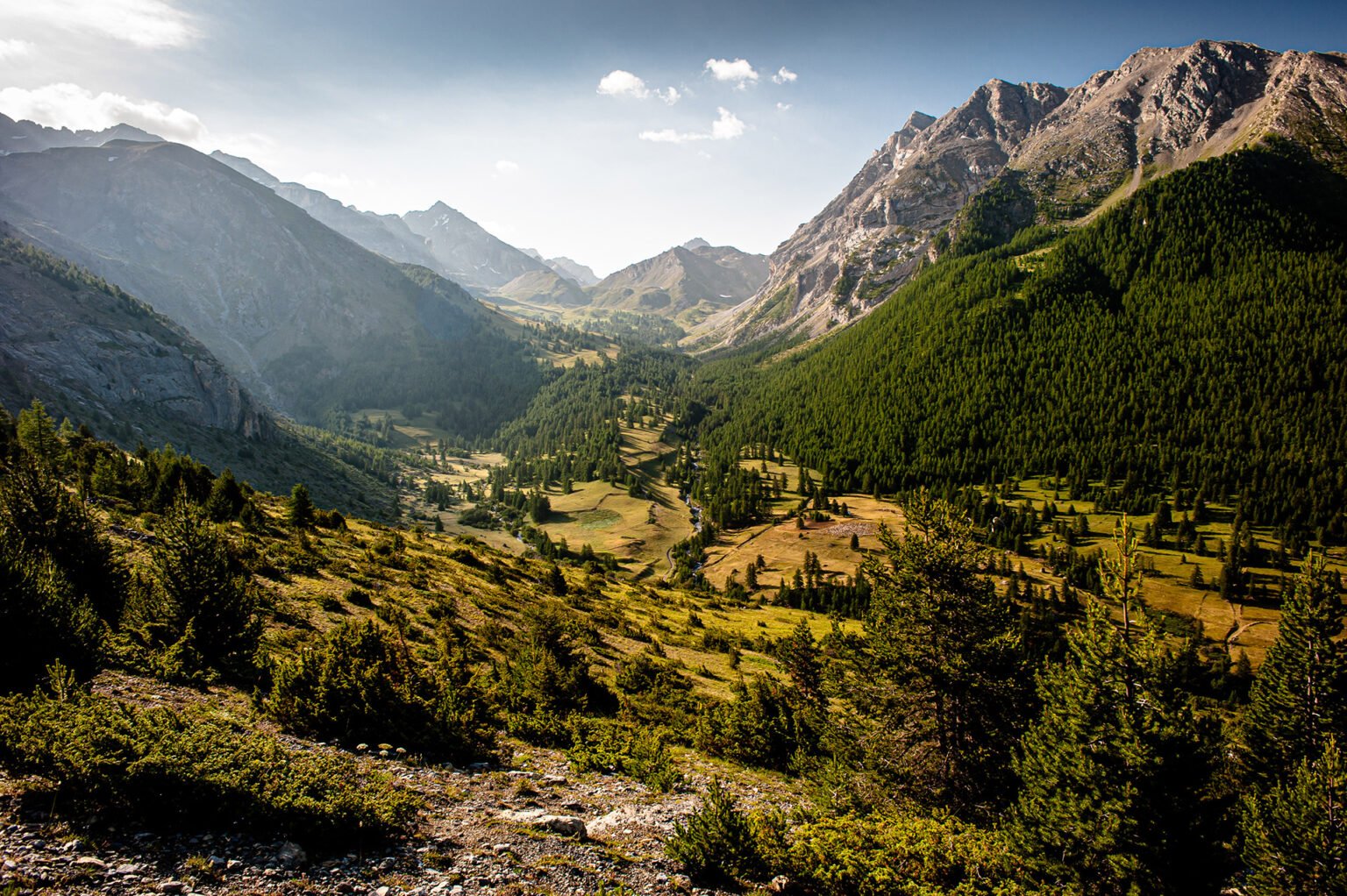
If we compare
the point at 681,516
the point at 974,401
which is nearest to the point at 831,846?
the point at 681,516

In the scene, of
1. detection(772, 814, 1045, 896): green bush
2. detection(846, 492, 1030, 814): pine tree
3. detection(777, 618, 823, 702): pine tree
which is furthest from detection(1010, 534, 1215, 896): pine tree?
detection(777, 618, 823, 702): pine tree

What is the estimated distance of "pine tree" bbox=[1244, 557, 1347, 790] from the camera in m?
26.9

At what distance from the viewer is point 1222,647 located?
8744 centimetres

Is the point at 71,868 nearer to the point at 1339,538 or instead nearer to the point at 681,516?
the point at 681,516

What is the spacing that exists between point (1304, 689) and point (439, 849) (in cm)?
4196

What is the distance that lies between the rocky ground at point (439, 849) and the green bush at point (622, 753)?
0.59m

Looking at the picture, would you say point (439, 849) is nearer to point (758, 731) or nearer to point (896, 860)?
point (896, 860)

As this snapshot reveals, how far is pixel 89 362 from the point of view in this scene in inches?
6752

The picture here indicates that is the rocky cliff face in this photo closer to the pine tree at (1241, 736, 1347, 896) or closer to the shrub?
the shrub

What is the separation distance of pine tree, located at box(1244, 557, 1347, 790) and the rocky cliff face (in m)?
219

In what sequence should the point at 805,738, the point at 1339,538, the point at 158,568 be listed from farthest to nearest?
the point at 1339,538 < the point at 805,738 < the point at 158,568

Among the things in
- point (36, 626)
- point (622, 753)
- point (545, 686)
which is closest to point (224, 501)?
point (36, 626)

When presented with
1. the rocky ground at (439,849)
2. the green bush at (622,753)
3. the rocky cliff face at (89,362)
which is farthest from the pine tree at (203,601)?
the rocky cliff face at (89,362)

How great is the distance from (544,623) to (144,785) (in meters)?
20.4
